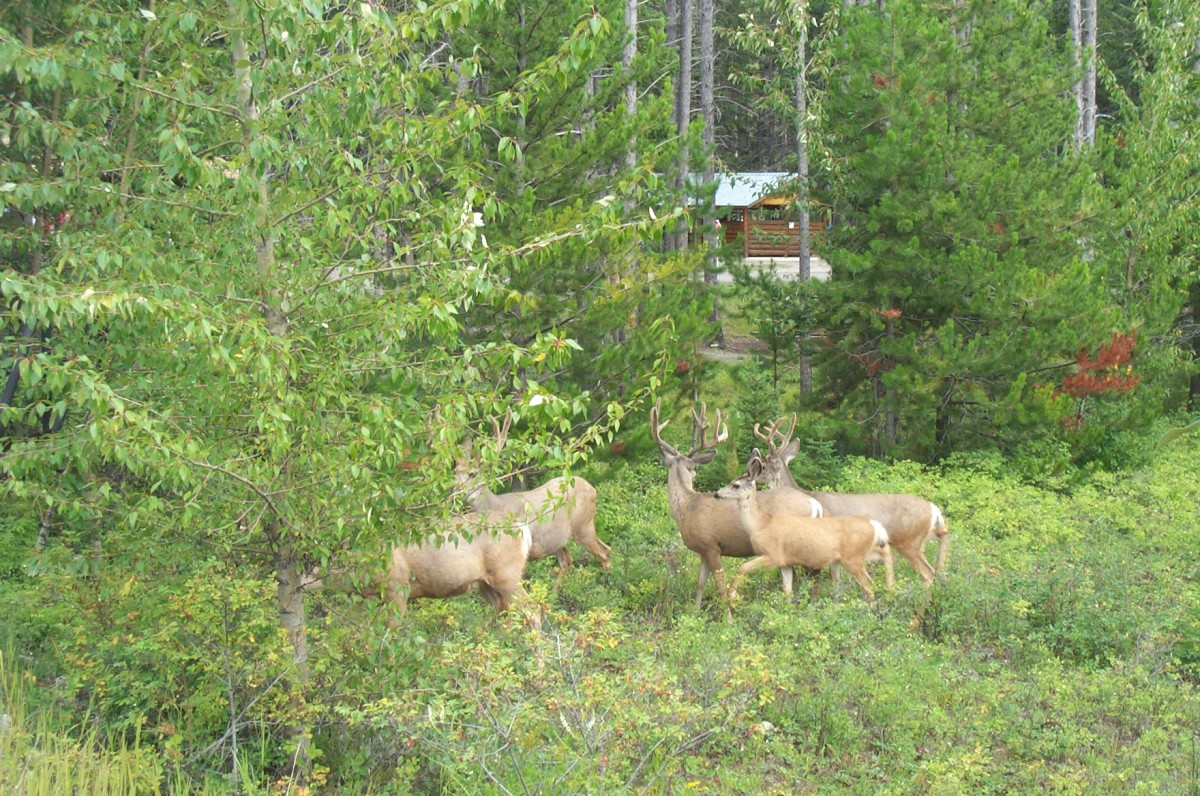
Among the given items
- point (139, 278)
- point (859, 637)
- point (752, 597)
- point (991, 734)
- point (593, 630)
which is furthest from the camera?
point (752, 597)

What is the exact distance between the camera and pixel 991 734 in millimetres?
6840

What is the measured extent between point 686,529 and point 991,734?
13.1ft

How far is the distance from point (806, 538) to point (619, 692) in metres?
4.58

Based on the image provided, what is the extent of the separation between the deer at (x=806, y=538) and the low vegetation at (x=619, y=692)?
636mm

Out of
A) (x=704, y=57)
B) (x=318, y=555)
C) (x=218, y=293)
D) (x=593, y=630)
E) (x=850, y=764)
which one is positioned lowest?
(x=850, y=764)

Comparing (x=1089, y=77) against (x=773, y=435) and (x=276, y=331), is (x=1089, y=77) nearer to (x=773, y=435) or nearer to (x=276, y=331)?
(x=773, y=435)

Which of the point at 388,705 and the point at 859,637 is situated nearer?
the point at 388,705

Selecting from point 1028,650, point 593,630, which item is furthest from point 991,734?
point 593,630

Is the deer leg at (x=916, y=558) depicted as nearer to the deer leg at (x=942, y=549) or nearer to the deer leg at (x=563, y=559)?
the deer leg at (x=942, y=549)

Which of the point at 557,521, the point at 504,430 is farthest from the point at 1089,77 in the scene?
the point at 504,430

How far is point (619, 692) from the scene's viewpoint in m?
5.61

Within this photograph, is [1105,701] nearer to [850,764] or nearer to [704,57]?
[850,764]

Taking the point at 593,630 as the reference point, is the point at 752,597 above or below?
below

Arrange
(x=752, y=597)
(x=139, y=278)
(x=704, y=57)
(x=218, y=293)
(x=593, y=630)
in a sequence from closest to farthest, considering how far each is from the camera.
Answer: (x=139, y=278)
(x=218, y=293)
(x=593, y=630)
(x=752, y=597)
(x=704, y=57)
